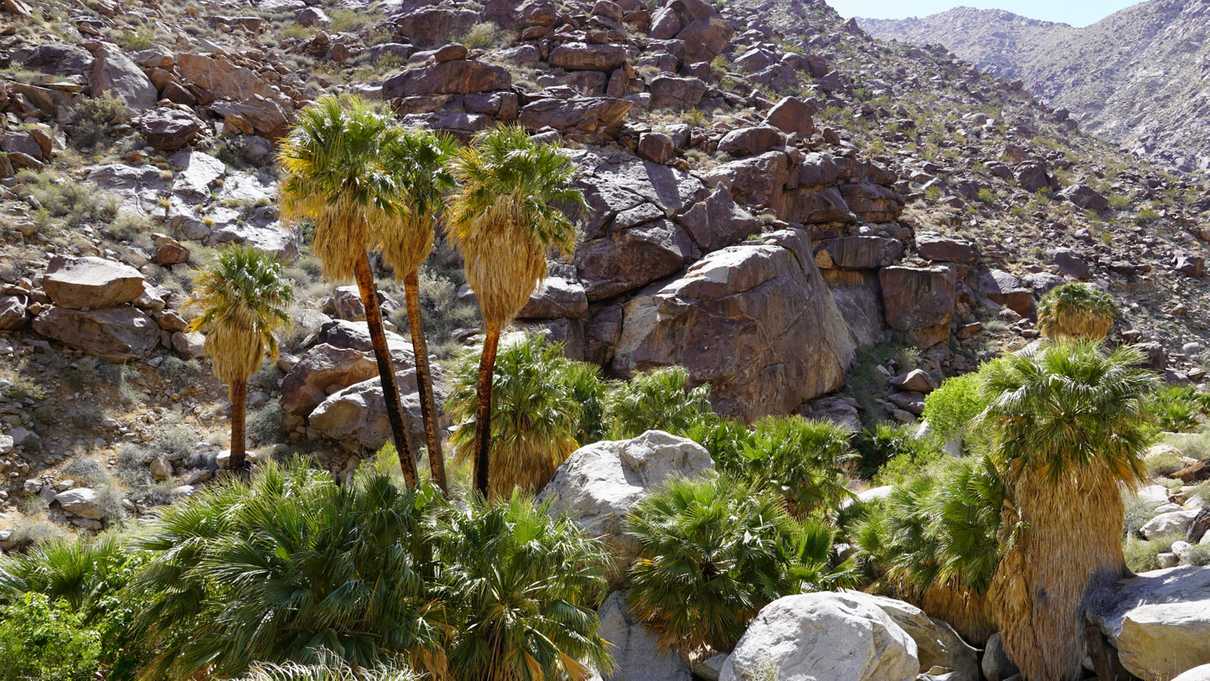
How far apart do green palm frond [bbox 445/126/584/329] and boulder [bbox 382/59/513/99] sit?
28.8m

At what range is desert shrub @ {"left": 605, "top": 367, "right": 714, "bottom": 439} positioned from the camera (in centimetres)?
1959

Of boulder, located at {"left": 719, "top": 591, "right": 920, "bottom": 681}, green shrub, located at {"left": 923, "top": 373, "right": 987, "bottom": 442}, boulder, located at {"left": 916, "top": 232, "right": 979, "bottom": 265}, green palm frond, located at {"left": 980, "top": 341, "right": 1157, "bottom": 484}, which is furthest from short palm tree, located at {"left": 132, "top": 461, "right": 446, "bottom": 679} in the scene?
boulder, located at {"left": 916, "top": 232, "right": 979, "bottom": 265}

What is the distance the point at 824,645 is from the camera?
1012 centimetres

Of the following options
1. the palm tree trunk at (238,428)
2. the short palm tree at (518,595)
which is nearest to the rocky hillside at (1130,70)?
the palm tree trunk at (238,428)

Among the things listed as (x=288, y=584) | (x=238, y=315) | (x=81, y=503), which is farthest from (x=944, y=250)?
(x=288, y=584)

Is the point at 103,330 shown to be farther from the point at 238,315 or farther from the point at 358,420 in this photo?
the point at 358,420

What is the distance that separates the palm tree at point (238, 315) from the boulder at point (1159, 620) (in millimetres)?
18564

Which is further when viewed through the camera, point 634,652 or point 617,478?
point 617,478

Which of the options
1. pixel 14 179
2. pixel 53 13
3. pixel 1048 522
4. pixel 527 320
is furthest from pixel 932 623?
pixel 53 13

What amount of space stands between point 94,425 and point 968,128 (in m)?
56.7

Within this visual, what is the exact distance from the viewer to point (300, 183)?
13797mm

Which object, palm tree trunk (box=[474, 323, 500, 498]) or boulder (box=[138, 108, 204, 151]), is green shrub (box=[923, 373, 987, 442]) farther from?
boulder (box=[138, 108, 204, 151])

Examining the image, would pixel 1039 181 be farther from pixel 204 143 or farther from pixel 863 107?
pixel 204 143

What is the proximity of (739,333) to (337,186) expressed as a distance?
19595mm
